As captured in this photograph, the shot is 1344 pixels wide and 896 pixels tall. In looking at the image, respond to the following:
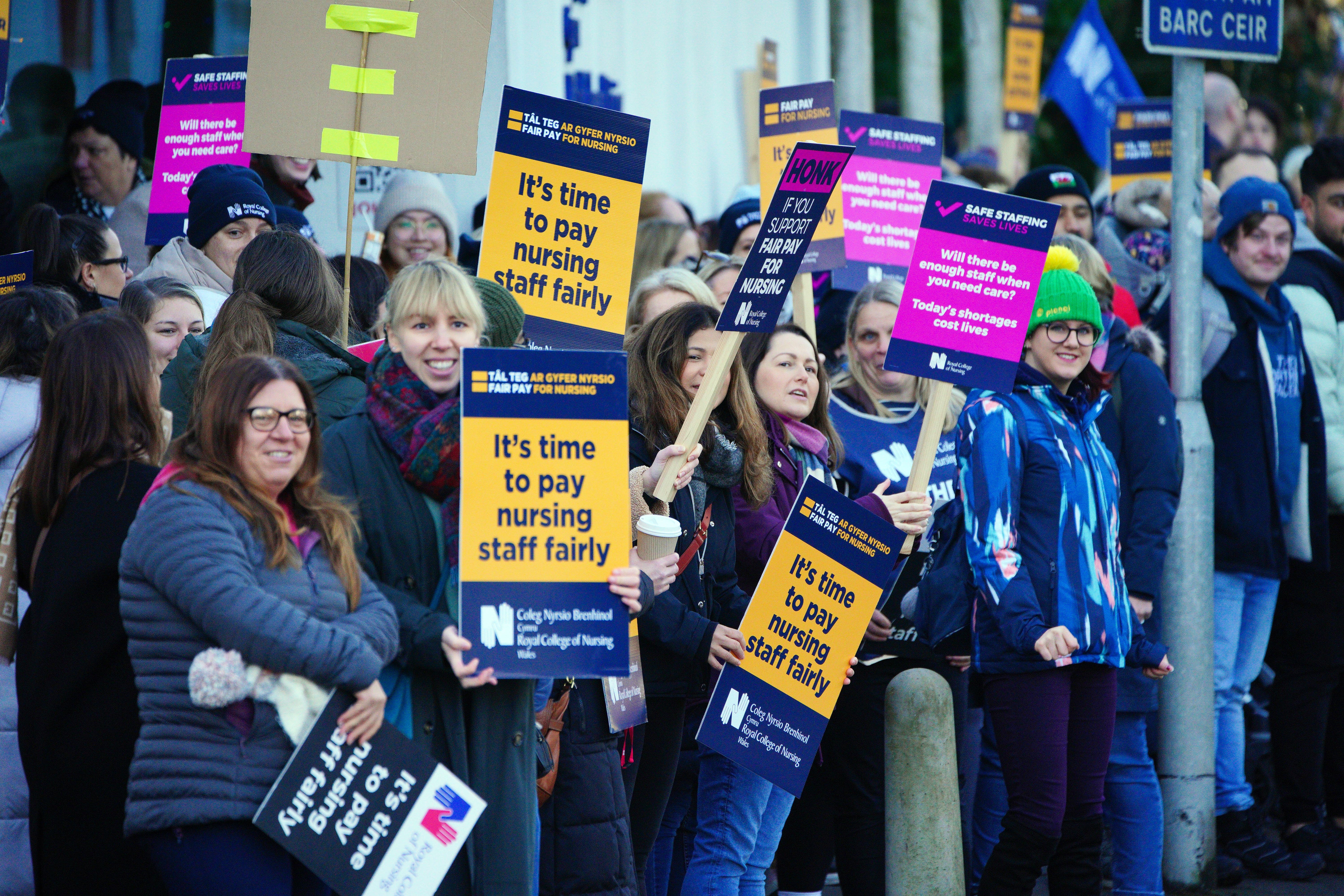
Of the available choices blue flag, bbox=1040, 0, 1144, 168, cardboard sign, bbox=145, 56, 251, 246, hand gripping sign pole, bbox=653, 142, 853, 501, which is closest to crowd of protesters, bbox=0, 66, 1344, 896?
hand gripping sign pole, bbox=653, 142, 853, 501

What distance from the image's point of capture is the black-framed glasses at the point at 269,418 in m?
3.36

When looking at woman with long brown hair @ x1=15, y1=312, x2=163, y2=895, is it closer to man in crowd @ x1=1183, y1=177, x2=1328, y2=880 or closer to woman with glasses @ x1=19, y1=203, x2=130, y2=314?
woman with glasses @ x1=19, y1=203, x2=130, y2=314

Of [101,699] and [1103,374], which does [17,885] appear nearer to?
[101,699]

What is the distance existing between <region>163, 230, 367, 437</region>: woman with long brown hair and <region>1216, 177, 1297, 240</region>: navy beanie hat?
4159mm

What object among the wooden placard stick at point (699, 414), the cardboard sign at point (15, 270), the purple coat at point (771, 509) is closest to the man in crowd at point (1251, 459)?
the purple coat at point (771, 509)

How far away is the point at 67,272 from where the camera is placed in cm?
554

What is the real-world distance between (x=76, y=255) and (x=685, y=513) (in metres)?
2.59

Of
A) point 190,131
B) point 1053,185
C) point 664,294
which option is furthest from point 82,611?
point 1053,185

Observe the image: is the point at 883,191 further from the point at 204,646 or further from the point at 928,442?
the point at 204,646

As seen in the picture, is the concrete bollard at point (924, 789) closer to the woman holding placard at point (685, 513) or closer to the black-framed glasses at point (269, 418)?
the woman holding placard at point (685, 513)

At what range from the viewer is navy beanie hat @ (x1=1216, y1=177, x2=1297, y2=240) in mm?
6746

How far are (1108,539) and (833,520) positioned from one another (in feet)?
3.06

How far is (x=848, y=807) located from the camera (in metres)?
5.21

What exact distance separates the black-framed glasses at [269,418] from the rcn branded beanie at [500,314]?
76cm
